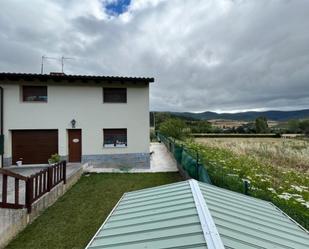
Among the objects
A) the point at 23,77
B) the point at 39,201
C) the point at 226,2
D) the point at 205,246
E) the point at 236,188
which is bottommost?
the point at 39,201

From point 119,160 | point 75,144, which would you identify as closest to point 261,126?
point 119,160

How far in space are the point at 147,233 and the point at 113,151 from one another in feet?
37.6

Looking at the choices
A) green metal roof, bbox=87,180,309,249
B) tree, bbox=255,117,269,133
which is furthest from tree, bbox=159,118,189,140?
tree, bbox=255,117,269,133

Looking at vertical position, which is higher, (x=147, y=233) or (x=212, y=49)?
(x=212, y=49)

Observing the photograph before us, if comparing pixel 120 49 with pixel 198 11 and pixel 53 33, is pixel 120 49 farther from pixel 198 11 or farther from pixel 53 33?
pixel 198 11

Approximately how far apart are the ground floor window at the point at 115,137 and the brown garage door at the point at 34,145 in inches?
110

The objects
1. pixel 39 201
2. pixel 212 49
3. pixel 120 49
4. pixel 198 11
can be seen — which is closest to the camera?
pixel 39 201

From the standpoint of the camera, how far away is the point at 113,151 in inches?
523

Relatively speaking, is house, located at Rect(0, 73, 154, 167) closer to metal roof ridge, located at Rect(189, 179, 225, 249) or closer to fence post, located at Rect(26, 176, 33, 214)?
fence post, located at Rect(26, 176, 33, 214)

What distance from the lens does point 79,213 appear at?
6754mm

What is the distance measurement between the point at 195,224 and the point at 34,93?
13134 millimetres

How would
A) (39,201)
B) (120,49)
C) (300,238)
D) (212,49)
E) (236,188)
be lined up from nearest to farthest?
1. (300,238)
2. (236,188)
3. (39,201)
4. (120,49)
5. (212,49)

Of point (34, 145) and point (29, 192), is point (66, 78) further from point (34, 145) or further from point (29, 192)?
point (29, 192)

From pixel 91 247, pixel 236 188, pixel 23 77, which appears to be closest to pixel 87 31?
pixel 23 77
